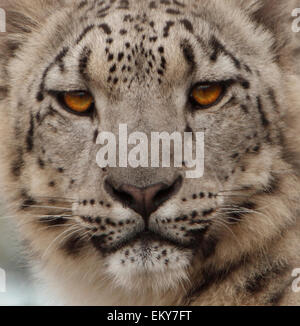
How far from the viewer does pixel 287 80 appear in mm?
4586

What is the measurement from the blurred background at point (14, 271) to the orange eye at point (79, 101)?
1155 millimetres


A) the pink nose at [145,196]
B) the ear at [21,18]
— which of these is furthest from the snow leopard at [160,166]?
the ear at [21,18]

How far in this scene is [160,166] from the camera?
12.6ft

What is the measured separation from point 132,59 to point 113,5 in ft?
2.34

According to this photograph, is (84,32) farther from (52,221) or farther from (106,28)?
(52,221)

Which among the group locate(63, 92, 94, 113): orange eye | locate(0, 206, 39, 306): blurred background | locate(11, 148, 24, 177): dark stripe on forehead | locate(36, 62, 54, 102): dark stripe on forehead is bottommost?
locate(0, 206, 39, 306): blurred background

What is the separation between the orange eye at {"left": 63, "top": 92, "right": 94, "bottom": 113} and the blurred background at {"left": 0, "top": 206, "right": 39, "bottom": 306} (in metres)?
1.16

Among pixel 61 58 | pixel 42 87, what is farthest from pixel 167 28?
pixel 42 87

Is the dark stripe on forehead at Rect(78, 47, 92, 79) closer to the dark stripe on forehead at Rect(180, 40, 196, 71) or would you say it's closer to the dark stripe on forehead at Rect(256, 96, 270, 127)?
the dark stripe on forehead at Rect(180, 40, 196, 71)

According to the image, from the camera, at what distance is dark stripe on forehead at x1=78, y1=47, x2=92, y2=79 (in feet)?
14.1

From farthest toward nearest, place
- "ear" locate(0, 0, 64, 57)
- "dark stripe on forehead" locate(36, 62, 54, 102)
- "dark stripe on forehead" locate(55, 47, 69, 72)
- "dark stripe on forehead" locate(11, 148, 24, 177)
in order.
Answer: "ear" locate(0, 0, 64, 57)
"dark stripe on forehead" locate(11, 148, 24, 177)
"dark stripe on forehead" locate(36, 62, 54, 102)
"dark stripe on forehead" locate(55, 47, 69, 72)

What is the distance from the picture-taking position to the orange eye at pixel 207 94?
14.2 ft

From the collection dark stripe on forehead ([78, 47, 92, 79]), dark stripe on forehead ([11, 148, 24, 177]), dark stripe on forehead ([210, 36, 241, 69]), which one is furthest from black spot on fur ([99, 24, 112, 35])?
dark stripe on forehead ([11, 148, 24, 177])
